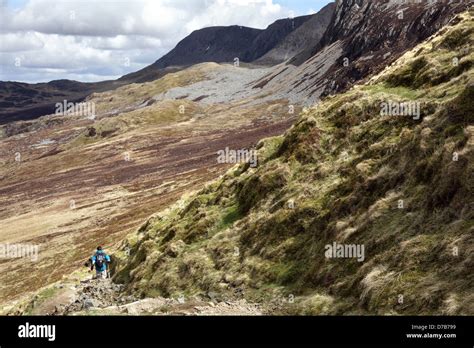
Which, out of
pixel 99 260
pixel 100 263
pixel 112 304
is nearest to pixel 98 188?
pixel 100 263

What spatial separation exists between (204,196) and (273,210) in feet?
26.8

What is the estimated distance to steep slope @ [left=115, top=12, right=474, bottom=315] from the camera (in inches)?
608

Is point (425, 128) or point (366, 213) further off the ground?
point (425, 128)

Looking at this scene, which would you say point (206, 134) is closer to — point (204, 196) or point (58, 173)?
point (58, 173)

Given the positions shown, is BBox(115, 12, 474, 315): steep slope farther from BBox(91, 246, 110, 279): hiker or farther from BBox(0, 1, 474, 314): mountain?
BBox(91, 246, 110, 279): hiker

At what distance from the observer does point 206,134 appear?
180 meters

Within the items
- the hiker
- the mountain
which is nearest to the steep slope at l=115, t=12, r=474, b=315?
the mountain

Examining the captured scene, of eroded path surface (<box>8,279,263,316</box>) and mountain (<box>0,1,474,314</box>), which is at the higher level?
mountain (<box>0,1,474,314</box>)

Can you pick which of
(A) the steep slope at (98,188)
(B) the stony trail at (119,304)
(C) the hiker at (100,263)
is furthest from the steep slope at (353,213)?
(A) the steep slope at (98,188)

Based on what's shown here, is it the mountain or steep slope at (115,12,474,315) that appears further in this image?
the mountain

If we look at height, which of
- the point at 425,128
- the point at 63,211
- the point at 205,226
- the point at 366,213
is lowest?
the point at 63,211

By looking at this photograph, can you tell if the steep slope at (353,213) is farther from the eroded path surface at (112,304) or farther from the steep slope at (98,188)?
the steep slope at (98,188)

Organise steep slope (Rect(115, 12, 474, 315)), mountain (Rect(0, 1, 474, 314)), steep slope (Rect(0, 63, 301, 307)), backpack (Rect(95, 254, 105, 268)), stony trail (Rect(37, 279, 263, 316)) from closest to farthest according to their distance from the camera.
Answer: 1. steep slope (Rect(115, 12, 474, 315))
2. mountain (Rect(0, 1, 474, 314))
3. stony trail (Rect(37, 279, 263, 316))
4. backpack (Rect(95, 254, 105, 268))
5. steep slope (Rect(0, 63, 301, 307))
